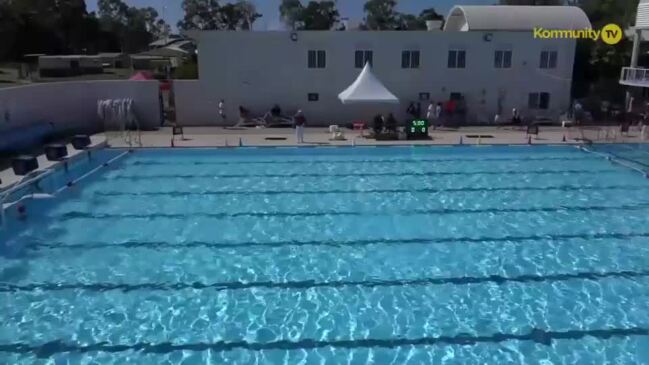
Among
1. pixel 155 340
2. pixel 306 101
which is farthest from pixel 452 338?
pixel 306 101

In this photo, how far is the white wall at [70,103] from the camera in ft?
54.6

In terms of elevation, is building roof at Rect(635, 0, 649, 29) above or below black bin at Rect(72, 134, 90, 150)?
above

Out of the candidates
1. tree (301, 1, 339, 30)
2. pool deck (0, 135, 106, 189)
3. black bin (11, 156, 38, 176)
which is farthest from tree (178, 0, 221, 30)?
black bin (11, 156, 38, 176)

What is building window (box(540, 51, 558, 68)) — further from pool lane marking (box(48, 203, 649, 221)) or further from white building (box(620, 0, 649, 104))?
pool lane marking (box(48, 203, 649, 221))

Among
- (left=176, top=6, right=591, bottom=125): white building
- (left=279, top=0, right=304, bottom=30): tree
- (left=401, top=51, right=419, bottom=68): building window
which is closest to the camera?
(left=176, top=6, right=591, bottom=125): white building

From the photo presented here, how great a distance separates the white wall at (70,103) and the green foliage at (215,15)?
5235 centimetres

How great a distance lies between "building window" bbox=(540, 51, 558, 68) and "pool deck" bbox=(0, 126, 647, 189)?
3.10m

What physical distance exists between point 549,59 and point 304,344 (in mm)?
20410

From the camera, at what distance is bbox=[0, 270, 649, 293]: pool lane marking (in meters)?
8.12

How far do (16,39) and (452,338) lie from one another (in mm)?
49339

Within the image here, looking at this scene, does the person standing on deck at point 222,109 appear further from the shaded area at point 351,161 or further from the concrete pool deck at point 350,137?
the shaded area at point 351,161

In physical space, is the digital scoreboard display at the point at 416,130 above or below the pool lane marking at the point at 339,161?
above

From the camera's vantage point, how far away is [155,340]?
6.79 meters

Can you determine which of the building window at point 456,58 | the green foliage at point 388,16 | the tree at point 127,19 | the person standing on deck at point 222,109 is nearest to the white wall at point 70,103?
the person standing on deck at point 222,109
